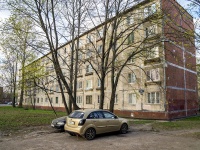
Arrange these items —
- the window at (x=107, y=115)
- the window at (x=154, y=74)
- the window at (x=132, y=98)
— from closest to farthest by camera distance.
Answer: the window at (x=107, y=115), the window at (x=154, y=74), the window at (x=132, y=98)

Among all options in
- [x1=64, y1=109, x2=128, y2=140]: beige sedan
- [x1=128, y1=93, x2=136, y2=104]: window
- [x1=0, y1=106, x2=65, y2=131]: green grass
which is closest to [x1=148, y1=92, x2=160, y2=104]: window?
[x1=128, y1=93, x2=136, y2=104]: window

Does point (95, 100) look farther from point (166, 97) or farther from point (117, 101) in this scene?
point (166, 97)

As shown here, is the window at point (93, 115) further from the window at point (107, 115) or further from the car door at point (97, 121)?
the window at point (107, 115)

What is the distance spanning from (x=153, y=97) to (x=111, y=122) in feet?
44.3

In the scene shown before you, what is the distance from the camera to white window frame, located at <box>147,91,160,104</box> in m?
22.0

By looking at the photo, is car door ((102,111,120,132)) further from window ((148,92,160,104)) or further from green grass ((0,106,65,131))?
window ((148,92,160,104))

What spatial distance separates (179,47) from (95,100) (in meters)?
15.6

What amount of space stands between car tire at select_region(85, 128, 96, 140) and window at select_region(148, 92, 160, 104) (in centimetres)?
1436

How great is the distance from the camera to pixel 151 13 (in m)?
13.3

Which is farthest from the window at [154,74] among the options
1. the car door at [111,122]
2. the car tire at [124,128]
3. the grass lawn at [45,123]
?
the car door at [111,122]

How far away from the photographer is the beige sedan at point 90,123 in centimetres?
912

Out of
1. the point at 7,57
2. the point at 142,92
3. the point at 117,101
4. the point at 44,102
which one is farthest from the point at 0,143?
the point at 44,102

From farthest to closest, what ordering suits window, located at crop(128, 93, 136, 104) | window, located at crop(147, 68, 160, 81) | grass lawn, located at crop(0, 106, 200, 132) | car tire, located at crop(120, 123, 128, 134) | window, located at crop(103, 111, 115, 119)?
window, located at crop(128, 93, 136, 104)
window, located at crop(147, 68, 160, 81)
grass lawn, located at crop(0, 106, 200, 132)
car tire, located at crop(120, 123, 128, 134)
window, located at crop(103, 111, 115, 119)

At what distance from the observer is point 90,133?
9336 millimetres
